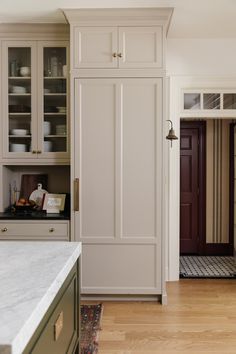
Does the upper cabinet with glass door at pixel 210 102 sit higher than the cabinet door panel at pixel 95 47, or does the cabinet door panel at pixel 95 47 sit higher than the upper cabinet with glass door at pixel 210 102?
the cabinet door panel at pixel 95 47

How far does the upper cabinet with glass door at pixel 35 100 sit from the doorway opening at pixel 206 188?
256 cm

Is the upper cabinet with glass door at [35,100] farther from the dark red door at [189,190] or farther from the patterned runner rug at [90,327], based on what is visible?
the dark red door at [189,190]

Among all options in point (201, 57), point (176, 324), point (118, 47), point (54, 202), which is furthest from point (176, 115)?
point (176, 324)

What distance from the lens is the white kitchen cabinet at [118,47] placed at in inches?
137

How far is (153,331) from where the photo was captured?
2988mm

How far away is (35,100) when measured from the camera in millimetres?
3721

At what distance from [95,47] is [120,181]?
129 centimetres

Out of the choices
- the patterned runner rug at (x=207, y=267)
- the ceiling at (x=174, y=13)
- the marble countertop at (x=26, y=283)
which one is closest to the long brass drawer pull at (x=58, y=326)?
the marble countertop at (x=26, y=283)

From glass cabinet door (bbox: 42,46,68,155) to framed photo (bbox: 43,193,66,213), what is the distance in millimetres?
459

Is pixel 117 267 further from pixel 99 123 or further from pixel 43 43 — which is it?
pixel 43 43

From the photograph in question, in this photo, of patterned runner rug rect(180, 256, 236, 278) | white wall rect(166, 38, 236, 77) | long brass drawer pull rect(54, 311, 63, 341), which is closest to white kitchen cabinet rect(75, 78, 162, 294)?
white wall rect(166, 38, 236, 77)

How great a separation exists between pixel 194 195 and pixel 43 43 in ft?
10.9

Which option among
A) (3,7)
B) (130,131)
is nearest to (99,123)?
(130,131)

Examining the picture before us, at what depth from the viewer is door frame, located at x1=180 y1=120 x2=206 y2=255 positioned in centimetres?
575
